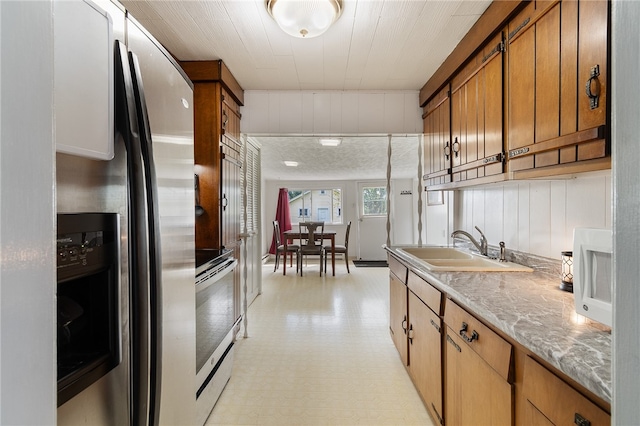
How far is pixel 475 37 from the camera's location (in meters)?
1.77

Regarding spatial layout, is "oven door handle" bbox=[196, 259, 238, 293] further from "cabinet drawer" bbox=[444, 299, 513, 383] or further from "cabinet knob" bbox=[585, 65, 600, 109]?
"cabinet knob" bbox=[585, 65, 600, 109]

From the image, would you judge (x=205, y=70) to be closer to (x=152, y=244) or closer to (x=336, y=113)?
(x=336, y=113)

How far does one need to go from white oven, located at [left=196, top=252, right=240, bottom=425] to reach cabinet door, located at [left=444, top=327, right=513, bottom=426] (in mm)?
1177

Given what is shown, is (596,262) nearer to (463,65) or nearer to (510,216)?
(510,216)

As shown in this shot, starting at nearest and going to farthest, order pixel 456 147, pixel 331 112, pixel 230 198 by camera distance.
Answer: pixel 456 147, pixel 230 198, pixel 331 112

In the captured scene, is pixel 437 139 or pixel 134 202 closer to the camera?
pixel 134 202

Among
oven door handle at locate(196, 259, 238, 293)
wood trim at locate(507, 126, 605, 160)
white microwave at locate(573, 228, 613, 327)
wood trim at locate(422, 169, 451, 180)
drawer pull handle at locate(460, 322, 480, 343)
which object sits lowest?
drawer pull handle at locate(460, 322, 480, 343)

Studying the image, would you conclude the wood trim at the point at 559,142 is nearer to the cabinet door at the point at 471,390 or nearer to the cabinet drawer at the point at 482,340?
the cabinet drawer at the point at 482,340

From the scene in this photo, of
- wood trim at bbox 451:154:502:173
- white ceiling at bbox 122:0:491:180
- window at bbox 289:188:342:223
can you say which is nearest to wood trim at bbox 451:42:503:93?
white ceiling at bbox 122:0:491:180

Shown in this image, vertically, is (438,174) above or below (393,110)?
below

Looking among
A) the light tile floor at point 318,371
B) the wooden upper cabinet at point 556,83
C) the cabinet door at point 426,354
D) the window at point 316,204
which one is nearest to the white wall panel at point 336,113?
the wooden upper cabinet at point 556,83

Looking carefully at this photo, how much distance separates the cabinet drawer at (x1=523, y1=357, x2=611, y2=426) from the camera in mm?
651

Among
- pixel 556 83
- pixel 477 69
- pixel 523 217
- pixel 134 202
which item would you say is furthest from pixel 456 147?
pixel 134 202

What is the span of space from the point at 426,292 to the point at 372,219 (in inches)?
230
